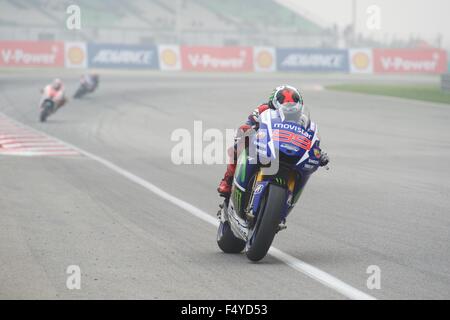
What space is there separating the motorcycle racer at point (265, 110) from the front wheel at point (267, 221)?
55cm

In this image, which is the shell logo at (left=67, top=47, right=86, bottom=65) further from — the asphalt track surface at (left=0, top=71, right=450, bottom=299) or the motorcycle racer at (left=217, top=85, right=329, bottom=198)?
the motorcycle racer at (left=217, top=85, right=329, bottom=198)

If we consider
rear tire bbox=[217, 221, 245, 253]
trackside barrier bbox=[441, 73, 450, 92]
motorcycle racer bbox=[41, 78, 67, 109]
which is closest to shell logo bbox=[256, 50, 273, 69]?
trackside barrier bbox=[441, 73, 450, 92]

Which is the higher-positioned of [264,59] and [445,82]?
[445,82]

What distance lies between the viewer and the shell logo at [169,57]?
50312mm

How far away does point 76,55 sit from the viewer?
47.8 meters

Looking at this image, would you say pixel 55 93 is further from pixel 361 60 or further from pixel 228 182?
pixel 361 60

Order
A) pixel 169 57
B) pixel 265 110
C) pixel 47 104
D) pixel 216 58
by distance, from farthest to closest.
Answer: pixel 216 58 < pixel 169 57 < pixel 47 104 < pixel 265 110

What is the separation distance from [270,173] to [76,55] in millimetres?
40919

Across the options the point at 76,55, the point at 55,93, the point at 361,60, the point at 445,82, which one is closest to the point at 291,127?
the point at 55,93

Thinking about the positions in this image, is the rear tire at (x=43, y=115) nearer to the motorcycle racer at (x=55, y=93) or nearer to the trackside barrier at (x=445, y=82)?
the motorcycle racer at (x=55, y=93)

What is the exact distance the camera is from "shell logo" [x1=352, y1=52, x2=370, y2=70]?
52750mm

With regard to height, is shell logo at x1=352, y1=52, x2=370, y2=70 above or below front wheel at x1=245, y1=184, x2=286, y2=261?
below

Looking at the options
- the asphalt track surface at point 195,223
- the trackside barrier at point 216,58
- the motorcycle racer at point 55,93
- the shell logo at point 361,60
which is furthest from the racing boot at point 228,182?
the shell logo at point 361,60

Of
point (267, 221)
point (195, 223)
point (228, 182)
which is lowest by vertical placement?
point (195, 223)
